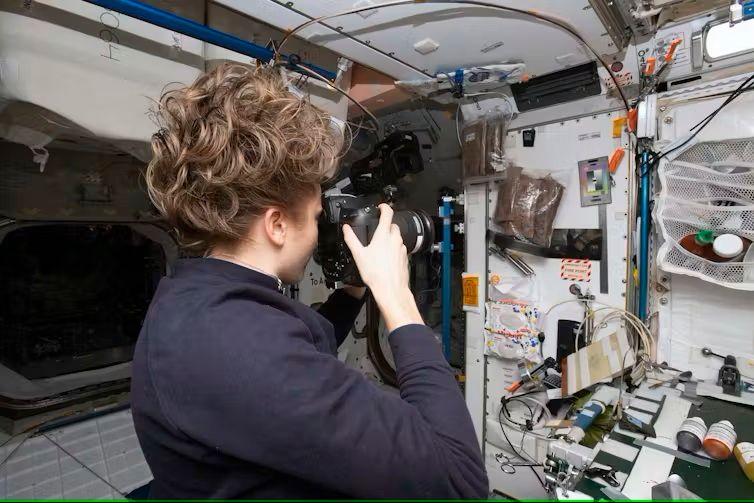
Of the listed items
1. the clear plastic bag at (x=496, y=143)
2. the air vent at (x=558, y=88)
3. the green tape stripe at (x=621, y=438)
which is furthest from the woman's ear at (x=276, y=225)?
the air vent at (x=558, y=88)

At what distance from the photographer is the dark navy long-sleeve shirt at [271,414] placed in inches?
20.5

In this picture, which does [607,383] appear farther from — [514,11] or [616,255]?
[514,11]

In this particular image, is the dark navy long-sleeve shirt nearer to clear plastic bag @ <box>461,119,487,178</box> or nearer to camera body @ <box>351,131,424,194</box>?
clear plastic bag @ <box>461,119,487,178</box>

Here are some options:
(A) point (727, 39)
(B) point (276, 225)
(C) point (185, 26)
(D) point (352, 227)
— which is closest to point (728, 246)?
(A) point (727, 39)

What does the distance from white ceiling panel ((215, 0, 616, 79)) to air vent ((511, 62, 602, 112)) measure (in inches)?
5.6

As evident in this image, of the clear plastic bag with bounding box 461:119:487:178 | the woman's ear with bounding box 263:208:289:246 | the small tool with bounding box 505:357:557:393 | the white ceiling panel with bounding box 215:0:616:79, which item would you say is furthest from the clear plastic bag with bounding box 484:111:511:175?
the woman's ear with bounding box 263:208:289:246

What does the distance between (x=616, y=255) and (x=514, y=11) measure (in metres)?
1.33

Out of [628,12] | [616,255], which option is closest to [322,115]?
[628,12]

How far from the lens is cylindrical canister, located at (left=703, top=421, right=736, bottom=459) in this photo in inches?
44.3

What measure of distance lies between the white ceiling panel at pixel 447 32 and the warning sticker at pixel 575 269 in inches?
41.2

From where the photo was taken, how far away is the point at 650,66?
1.71m

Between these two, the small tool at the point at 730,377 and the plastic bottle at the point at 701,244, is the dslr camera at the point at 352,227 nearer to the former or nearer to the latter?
the plastic bottle at the point at 701,244

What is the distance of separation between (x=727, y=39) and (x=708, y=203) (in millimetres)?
702

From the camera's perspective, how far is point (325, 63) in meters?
1.94
